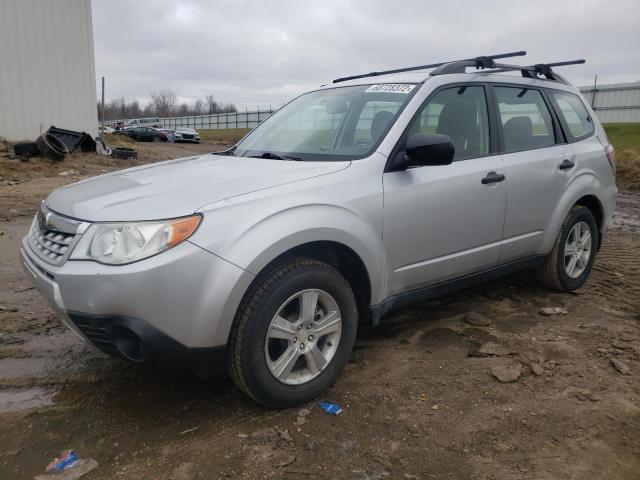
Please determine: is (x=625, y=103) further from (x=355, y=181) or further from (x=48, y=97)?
(x=355, y=181)

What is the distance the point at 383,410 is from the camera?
9.50 feet

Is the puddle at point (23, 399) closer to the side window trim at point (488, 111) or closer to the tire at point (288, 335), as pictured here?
the tire at point (288, 335)

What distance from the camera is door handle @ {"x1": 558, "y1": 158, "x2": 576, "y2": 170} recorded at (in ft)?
14.2

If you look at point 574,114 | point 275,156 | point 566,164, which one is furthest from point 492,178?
point 574,114

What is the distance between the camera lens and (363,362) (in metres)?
3.47

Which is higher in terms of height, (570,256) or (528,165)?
(528,165)

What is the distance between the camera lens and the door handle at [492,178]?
12.1 feet

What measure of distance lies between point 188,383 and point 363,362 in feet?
3.54

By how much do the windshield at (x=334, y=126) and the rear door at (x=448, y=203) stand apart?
0.20 metres

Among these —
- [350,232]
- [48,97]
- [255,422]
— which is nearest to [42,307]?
[255,422]

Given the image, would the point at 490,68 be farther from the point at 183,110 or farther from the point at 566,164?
the point at 183,110

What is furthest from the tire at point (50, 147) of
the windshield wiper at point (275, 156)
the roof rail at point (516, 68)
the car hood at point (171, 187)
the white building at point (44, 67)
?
the roof rail at point (516, 68)

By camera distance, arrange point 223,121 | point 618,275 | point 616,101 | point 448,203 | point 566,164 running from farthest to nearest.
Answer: point 223,121 < point 616,101 < point 618,275 < point 566,164 < point 448,203

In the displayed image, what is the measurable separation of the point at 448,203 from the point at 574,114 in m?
2.10
